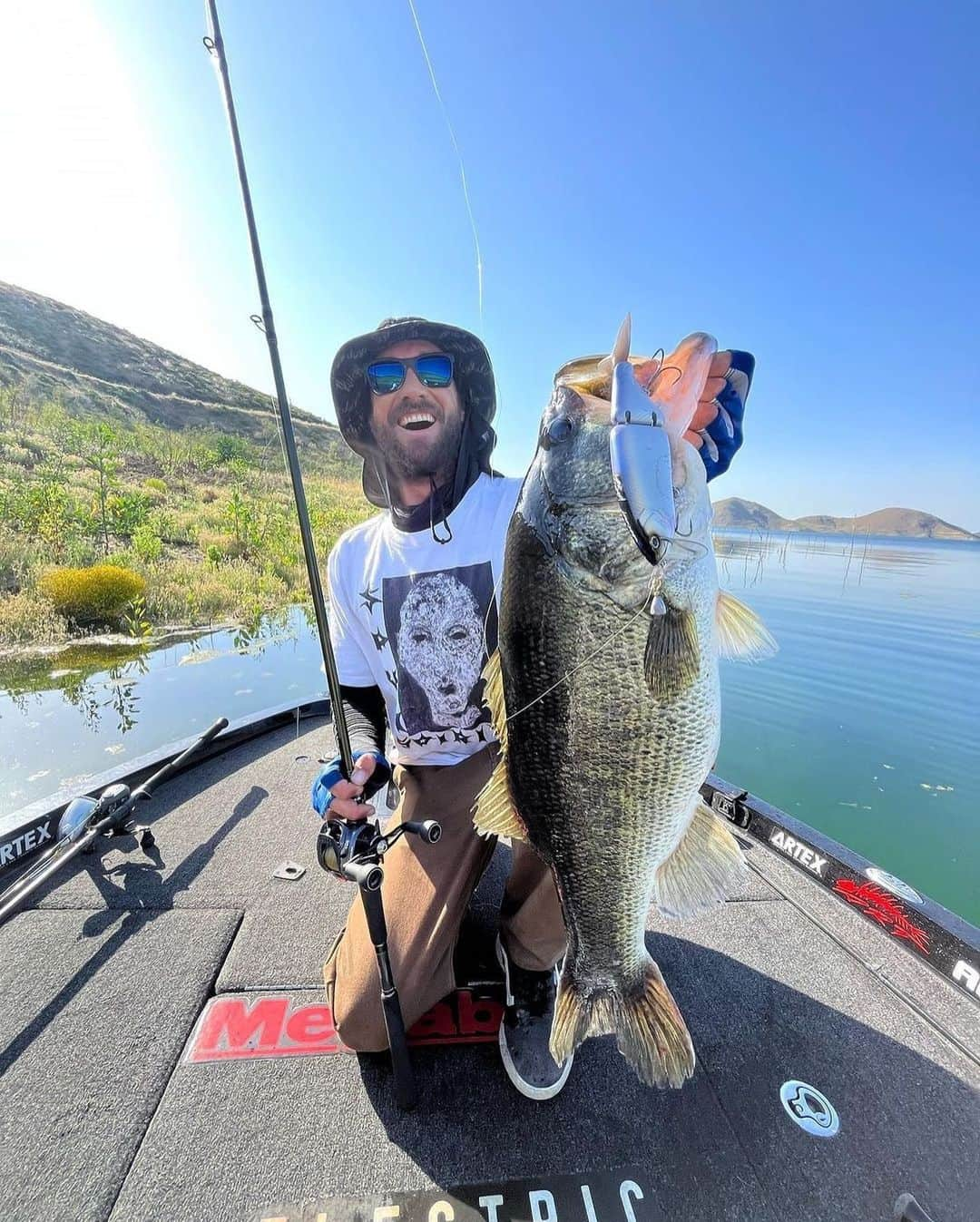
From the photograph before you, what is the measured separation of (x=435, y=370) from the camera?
2.71m

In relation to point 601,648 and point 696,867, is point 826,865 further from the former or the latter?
point 601,648

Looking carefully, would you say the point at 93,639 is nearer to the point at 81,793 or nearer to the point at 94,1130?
the point at 81,793

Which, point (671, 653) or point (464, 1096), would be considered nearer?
point (671, 653)

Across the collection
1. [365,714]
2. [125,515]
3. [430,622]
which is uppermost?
[125,515]

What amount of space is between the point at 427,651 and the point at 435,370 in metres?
1.37

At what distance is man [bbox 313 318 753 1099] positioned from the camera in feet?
7.16

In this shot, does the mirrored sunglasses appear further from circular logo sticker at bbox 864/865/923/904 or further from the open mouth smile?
circular logo sticker at bbox 864/865/923/904

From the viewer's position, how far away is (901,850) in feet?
20.2

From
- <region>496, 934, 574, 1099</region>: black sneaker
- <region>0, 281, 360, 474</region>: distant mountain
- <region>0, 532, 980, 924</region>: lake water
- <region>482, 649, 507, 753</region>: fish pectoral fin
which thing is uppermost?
<region>0, 281, 360, 474</region>: distant mountain

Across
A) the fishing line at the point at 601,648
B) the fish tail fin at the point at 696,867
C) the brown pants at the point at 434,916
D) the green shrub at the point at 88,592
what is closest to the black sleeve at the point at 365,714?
the brown pants at the point at 434,916

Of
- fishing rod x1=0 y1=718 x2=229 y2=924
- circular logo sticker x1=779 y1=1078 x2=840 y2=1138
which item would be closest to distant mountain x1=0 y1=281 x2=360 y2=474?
fishing rod x1=0 y1=718 x2=229 y2=924

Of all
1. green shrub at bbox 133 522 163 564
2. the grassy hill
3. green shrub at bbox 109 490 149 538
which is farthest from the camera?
green shrub at bbox 109 490 149 538

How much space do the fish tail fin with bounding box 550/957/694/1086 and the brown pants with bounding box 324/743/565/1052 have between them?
479 millimetres

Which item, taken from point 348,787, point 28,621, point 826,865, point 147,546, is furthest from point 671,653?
point 147,546
